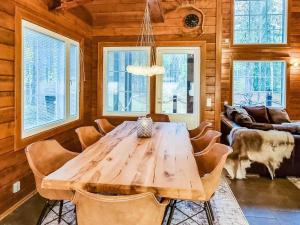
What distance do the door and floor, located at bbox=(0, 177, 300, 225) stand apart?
1702mm

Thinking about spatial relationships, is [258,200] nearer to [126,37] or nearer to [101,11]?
[126,37]

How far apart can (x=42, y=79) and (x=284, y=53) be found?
6.39 m

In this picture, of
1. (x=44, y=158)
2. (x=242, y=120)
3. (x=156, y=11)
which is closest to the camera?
(x=44, y=158)

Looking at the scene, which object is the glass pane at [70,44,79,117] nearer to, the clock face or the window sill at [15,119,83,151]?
the window sill at [15,119,83,151]

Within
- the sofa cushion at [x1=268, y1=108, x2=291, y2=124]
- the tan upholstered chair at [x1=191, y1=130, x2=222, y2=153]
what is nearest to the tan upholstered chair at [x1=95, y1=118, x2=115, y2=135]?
the tan upholstered chair at [x1=191, y1=130, x2=222, y2=153]

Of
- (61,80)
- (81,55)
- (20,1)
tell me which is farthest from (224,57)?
(20,1)

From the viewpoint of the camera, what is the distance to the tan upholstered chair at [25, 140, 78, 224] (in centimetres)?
227

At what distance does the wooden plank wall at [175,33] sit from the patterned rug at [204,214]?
2.16 meters

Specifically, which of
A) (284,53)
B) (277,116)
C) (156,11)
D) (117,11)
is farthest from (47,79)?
(284,53)

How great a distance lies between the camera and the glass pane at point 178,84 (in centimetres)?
534

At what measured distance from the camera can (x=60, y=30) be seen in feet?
13.4

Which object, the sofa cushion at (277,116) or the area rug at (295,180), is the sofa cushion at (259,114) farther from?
the area rug at (295,180)

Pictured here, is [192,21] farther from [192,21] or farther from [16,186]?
[16,186]

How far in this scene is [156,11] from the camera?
15.1ft
